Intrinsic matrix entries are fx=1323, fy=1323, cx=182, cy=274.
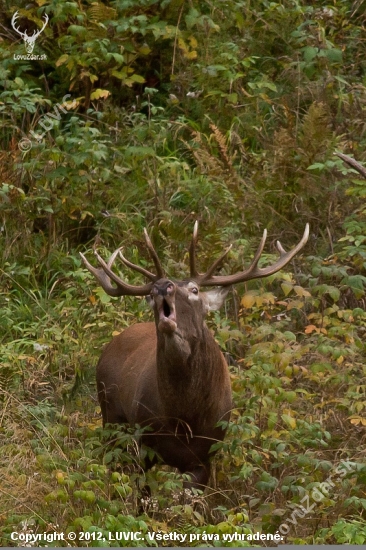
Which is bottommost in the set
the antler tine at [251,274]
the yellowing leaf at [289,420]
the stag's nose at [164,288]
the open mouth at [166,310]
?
the yellowing leaf at [289,420]

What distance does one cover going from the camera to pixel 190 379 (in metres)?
7.73

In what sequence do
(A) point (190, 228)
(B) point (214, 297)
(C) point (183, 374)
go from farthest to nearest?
1. (A) point (190, 228)
2. (B) point (214, 297)
3. (C) point (183, 374)

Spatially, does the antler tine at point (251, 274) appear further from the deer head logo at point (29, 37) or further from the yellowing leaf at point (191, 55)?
the deer head logo at point (29, 37)

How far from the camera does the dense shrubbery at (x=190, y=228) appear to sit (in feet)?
24.5

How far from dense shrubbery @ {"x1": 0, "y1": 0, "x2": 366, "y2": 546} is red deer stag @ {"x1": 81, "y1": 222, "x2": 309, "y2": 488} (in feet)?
0.56

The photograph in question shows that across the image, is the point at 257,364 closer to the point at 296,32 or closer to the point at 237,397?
the point at 237,397

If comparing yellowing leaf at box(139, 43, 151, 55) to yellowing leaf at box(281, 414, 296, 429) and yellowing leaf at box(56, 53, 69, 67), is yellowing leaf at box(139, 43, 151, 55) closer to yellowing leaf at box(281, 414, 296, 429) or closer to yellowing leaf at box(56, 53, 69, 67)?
yellowing leaf at box(56, 53, 69, 67)

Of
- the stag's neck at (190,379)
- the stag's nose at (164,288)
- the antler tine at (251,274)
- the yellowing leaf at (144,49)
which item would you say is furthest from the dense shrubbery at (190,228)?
the stag's nose at (164,288)

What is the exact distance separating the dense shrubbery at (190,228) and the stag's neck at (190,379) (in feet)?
0.89

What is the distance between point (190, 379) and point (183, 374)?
0.06 m

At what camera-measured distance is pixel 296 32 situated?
11555 millimetres

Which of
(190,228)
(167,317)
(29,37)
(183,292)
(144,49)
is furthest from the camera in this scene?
(29,37)

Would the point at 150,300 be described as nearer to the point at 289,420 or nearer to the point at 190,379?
the point at 190,379

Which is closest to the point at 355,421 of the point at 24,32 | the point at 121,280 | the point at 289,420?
the point at 289,420
